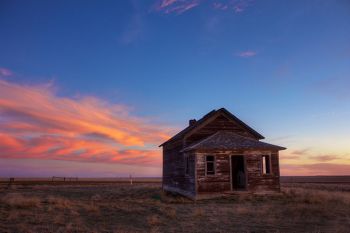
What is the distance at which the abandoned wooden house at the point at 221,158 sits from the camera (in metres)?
22.6

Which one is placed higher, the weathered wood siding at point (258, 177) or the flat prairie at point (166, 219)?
the weathered wood siding at point (258, 177)

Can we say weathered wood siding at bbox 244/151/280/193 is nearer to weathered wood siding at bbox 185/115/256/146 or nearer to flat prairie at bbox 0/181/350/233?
weathered wood siding at bbox 185/115/256/146

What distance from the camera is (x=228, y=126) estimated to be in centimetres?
2600

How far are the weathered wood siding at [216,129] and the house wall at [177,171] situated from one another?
4.41ft

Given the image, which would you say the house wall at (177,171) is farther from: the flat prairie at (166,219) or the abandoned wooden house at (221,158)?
the flat prairie at (166,219)

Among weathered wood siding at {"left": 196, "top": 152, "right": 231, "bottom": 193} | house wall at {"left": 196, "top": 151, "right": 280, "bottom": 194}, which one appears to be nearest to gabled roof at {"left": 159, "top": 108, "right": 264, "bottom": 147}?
house wall at {"left": 196, "top": 151, "right": 280, "bottom": 194}

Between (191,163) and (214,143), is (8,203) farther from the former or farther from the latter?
(214,143)

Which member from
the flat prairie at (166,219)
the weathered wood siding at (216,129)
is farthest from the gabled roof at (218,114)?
the flat prairie at (166,219)

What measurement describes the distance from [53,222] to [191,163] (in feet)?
39.2

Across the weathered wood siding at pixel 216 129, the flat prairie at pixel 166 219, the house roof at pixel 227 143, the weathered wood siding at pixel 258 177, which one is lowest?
the flat prairie at pixel 166 219

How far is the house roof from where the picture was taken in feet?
74.2

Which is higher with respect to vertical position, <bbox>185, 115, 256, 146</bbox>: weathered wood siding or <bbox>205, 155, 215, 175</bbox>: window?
Result: <bbox>185, 115, 256, 146</bbox>: weathered wood siding

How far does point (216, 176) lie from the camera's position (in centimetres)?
2281

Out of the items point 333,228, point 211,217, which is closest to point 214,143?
point 211,217
